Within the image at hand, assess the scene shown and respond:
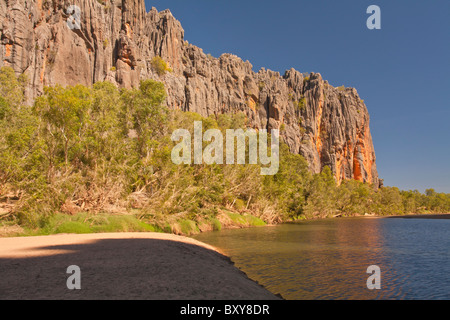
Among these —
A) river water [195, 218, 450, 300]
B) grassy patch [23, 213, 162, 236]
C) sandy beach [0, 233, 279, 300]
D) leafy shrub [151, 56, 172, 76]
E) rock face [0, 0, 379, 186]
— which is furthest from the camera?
leafy shrub [151, 56, 172, 76]

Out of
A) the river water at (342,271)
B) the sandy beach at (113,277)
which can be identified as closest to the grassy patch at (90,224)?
the sandy beach at (113,277)

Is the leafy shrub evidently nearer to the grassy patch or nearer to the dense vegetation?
the dense vegetation

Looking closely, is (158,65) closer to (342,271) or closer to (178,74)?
(178,74)

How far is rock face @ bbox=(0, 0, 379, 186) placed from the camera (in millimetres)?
73812

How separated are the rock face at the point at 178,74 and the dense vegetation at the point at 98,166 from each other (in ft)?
127

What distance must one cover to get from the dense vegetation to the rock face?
3875 centimetres

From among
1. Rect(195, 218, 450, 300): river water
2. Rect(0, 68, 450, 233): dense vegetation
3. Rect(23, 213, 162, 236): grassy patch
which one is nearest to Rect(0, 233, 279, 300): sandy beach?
Rect(195, 218, 450, 300): river water

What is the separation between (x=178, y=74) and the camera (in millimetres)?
125625

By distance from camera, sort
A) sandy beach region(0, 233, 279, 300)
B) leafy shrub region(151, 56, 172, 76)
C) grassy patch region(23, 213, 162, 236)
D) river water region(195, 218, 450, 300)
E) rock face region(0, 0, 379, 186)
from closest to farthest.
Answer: sandy beach region(0, 233, 279, 300)
river water region(195, 218, 450, 300)
grassy patch region(23, 213, 162, 236)
rock face region(0, 0, 379, 186)
leafy shrub region(151, 56, 172, 76)

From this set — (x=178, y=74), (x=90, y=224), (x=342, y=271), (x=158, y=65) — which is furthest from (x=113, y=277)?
(x=178, y=74)

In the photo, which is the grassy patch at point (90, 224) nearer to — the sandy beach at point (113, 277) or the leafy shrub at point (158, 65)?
the sandy beach at point (113, 277)
